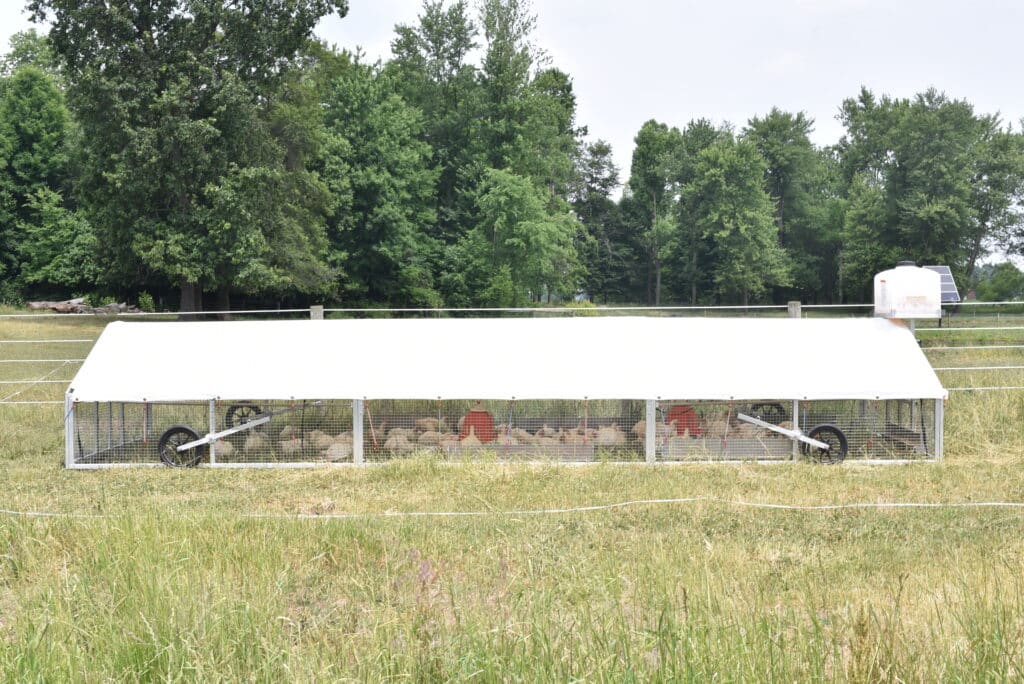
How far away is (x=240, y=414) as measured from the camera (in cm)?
1238

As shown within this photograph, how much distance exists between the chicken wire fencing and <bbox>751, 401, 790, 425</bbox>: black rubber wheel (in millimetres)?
14

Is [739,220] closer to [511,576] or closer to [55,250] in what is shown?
[55,250]

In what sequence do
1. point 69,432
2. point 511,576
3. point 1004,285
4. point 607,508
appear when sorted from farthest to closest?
1. point 1004,285
2. point 69,432
3. point 607,508
4. point 511,576

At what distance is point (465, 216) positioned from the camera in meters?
46.1

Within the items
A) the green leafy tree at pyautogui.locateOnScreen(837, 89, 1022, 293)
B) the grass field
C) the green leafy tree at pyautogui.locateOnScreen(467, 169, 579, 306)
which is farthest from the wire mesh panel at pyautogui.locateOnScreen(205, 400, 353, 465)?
the green leafy tree at pyautogui.locateOnScreen(837, 89, 1022, 293)

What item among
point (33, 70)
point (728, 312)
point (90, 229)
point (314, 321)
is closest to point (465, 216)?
point (728, 312)

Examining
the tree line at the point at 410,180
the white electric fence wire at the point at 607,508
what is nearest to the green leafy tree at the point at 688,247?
the tree line at the point at 410,180

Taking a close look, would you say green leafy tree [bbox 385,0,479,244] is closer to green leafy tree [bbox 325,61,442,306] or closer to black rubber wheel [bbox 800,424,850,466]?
green leafy tree [bbox 325,61,442,306]

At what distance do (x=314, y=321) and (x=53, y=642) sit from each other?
376 inches

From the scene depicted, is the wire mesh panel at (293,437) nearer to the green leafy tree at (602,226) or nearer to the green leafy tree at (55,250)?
the green leafy tree at (55,250)

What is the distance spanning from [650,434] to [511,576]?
637cm

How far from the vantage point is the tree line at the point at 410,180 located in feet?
92.9

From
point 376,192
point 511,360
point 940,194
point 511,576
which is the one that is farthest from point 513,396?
point 940,194

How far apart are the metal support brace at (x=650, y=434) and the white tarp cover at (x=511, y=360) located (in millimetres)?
140
